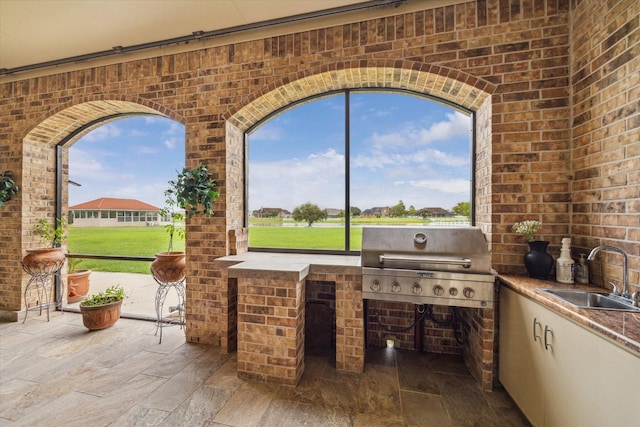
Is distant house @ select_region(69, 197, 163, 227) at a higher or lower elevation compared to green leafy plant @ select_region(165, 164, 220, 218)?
lower

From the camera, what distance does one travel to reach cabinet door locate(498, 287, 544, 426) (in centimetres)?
157

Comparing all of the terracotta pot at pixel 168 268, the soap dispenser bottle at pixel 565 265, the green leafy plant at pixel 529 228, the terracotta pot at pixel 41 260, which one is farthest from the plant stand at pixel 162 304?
the soap dispenser bottle at pixel 565 265

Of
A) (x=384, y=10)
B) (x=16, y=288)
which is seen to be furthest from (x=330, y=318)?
(x=16, y=288)

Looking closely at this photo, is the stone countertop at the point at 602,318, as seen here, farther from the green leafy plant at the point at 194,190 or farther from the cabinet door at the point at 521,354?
the green leafy plant at the point at 194,190

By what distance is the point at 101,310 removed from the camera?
115 inches

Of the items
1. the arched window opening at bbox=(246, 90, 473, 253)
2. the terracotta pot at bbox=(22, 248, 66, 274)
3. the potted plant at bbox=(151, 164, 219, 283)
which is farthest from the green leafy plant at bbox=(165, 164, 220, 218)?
the terracotta pot at bbox=(22, 248, 66, 274)

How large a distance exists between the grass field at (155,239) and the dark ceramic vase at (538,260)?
3.13 ft

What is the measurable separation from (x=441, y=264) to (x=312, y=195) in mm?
1534

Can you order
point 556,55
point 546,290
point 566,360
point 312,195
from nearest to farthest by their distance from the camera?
point 566,360 → point 546,290 → point 556,55 → point 312,195

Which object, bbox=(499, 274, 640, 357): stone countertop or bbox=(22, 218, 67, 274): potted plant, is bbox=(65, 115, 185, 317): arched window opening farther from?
bbox=(499, 274, 640, 357): stone countertop

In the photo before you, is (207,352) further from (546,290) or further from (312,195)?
(546,290)

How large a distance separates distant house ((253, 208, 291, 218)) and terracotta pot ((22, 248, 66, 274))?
2.55 metres

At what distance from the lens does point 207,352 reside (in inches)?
100

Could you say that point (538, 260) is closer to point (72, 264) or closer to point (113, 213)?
point (113, 213)
